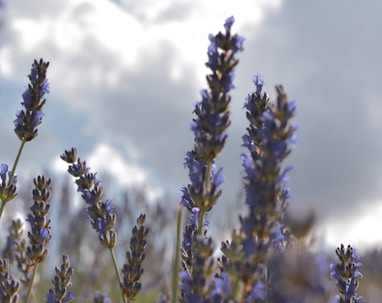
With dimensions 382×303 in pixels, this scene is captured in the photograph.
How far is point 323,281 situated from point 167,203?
45.5 ft

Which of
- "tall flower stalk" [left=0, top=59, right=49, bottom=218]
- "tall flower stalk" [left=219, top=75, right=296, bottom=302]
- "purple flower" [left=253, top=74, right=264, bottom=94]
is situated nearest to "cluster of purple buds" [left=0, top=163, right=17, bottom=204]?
"tall flower stalk" [left=0, top=59, right=49, bottom=218]

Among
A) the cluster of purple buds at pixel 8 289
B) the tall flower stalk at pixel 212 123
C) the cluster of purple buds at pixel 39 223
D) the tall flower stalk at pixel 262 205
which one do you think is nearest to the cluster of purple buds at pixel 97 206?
the cluster of purple buds at pixel 39 223

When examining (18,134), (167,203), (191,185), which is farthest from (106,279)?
(191,185)

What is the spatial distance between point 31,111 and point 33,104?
46 millimetres

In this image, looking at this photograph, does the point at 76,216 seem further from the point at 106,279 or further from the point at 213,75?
the point at 213,75

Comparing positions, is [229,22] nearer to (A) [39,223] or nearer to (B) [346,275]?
(B) [346,275]

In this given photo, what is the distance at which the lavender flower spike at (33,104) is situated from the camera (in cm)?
313

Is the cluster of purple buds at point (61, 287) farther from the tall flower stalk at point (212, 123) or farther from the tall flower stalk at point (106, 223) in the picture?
the tall flower stalk at point (212, 123)

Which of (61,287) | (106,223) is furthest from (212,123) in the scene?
(61,287)

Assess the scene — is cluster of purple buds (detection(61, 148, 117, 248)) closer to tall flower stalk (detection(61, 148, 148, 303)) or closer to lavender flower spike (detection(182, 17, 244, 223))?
tall flower stalk (detection(61, 148, 148, 303))

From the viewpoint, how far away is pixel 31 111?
3.18 meters

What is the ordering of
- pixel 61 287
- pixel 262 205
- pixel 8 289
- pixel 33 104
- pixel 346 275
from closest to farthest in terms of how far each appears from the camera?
pixel 262 205, pixel 346 275, pixel 8 289, pixel 61 287, pixel 33 104

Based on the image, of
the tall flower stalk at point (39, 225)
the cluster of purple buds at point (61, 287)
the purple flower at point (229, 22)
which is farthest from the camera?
the tall flower stalk at point (39, 225)

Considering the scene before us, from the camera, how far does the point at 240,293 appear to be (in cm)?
189
